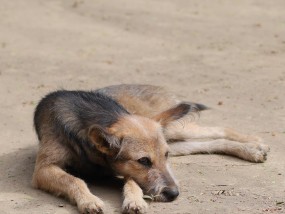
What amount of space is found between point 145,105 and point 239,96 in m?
2.38

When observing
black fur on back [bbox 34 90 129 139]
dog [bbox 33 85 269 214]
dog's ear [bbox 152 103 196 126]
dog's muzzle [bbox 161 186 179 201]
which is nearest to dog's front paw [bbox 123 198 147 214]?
dog [bbox 33 85 269 214]

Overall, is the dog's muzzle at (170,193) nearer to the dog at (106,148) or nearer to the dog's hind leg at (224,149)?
the dog at (106,148)

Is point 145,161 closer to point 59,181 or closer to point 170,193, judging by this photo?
point 170,193

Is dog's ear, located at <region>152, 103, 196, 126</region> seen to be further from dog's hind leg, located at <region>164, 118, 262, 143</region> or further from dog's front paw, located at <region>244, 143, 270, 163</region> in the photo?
dog's hind leg, located at <region>164, 118, 262, 143</region>

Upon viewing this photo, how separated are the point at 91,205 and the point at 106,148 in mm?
605

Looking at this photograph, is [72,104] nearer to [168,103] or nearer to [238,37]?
[168,103]

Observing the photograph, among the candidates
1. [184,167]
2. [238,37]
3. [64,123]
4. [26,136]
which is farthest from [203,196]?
[238,37]

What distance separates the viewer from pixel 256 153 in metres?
7.48

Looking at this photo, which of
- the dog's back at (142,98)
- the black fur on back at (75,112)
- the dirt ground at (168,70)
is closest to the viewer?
the dirt ground at (168,70)

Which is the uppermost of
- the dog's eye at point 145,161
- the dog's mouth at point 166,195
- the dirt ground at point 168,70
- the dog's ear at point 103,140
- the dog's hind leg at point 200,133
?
the dog's ear at point 103,140

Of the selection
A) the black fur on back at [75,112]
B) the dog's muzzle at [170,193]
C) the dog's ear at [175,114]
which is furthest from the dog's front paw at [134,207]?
the dog's ear at [175,114]

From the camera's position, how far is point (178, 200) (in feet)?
20.8

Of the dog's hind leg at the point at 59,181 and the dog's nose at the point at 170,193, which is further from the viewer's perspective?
the dog's nose at the point at 170,193

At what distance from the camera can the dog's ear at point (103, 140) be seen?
6.38 metres
